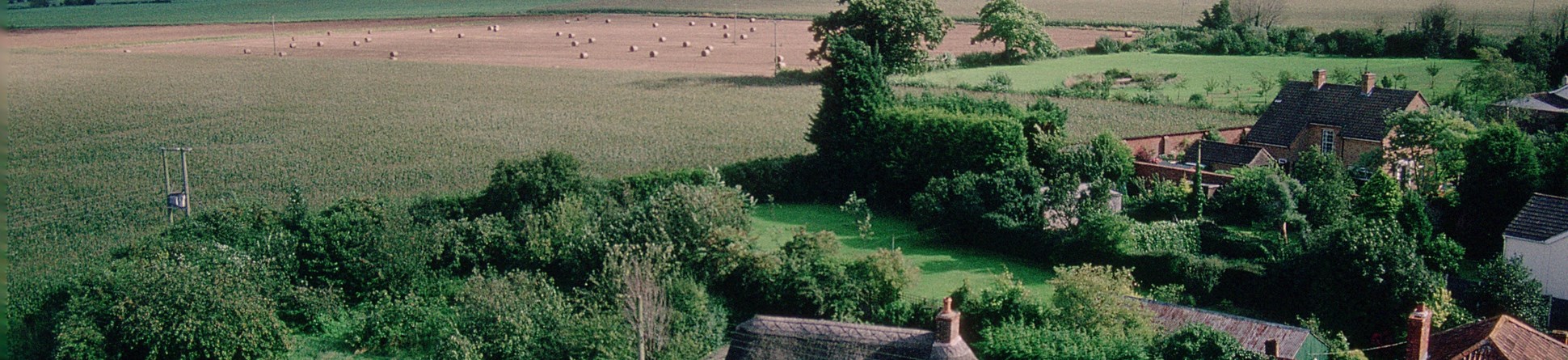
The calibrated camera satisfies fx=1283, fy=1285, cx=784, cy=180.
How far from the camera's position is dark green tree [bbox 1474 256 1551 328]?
1053 inches

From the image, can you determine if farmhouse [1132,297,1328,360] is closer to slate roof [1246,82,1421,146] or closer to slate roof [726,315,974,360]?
slate roof [726,315,974,360]

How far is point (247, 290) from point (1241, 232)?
25.4 m

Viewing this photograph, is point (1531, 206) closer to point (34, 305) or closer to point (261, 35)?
point (34, 305)

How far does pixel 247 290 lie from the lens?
28.8 meters

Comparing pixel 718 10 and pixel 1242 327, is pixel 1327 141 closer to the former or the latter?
pixel 1242 327

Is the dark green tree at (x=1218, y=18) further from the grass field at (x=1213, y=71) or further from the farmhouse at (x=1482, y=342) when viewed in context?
the farmhouse at (x=1482, y=342)

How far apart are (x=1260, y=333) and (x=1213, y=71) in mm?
48524

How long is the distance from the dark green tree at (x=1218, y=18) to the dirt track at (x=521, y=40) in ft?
19.9

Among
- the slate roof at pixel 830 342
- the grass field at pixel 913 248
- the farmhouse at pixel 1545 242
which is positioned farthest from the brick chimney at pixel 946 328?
the farmhouse at pixel 1545 242

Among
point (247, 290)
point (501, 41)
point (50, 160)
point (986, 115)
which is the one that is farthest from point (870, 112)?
point (501, 41)

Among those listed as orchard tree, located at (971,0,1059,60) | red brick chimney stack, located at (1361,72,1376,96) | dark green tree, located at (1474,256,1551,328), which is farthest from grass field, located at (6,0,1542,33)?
dark green tree, located at (1474,256,1551,328)

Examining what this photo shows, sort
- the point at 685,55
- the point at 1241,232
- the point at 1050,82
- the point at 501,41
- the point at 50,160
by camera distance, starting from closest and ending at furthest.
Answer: the point at 1241,232, the point at 50,160, the point at 1050,82, the point at 685,55, the point at 501,41

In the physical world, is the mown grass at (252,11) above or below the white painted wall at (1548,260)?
above

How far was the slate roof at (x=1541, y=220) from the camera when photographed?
94.0 feet
